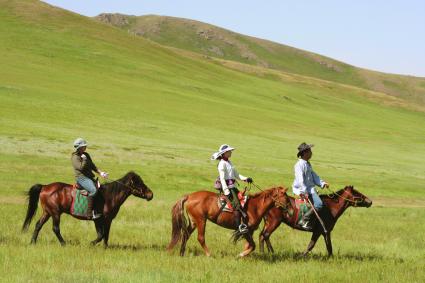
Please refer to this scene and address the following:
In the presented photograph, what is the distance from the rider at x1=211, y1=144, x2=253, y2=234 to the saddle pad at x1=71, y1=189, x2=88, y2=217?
330 cm

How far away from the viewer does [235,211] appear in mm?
13469

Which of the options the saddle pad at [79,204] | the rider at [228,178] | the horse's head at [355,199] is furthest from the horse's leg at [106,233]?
the horse's head at [355,199]

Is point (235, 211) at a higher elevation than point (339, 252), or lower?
higher

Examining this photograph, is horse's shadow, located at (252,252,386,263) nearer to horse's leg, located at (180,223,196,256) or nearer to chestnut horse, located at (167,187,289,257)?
chestnut horse, located at (167,187,289,257)

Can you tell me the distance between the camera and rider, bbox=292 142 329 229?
45.2 feet

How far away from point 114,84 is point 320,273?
65.6 meters

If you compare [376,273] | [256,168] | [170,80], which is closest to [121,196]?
[376,273]

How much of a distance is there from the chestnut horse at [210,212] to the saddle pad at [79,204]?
86.5 inches

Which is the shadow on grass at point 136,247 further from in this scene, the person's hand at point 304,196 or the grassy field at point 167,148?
the person's hand at point 304,196

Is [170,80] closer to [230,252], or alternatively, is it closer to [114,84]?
[114,84]

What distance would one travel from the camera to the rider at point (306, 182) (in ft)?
45.2

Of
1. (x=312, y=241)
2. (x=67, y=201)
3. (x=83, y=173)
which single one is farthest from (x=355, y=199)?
(x=67, y=201)

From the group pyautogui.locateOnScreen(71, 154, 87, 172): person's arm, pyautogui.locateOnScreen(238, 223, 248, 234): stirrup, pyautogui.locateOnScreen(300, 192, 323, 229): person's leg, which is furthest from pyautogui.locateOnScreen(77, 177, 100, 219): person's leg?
pyautogui.locateOnScreen(300, 192, 323, 229): person's leg

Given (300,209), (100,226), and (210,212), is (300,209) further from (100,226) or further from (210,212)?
(100,226)
